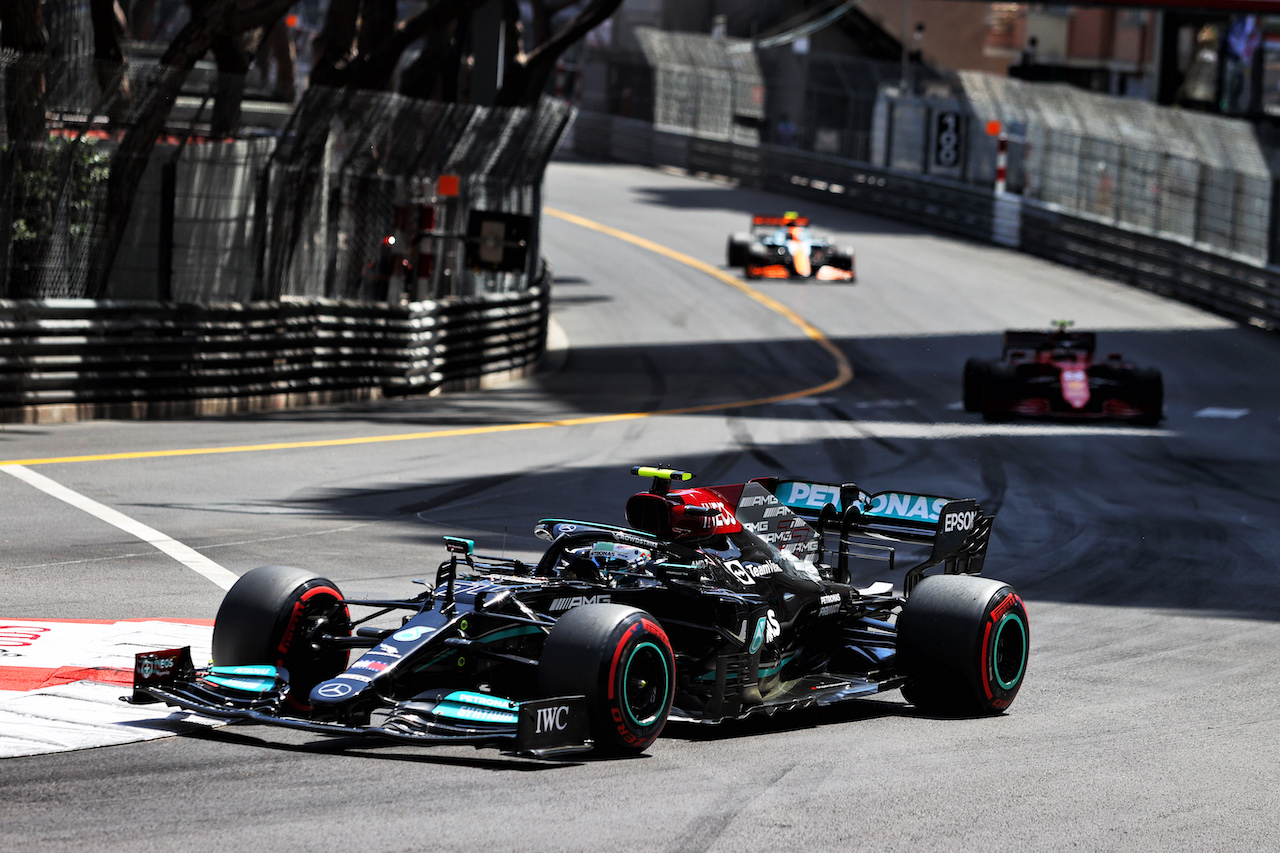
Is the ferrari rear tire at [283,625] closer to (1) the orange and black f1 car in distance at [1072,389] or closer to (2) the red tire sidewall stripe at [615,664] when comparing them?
(2) the red tire sidewall stripe at [615,664]

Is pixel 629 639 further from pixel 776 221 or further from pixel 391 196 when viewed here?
pixel 776 221

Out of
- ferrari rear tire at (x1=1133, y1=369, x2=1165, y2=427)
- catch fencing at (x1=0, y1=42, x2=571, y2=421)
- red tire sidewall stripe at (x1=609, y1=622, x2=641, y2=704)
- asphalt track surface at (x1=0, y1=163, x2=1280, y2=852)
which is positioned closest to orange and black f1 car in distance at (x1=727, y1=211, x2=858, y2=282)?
asphalt track surface at (x1=0, y1=163, x2=1280, y2=852)

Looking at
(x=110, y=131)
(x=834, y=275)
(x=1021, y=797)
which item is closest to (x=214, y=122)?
(x=110, y=131)

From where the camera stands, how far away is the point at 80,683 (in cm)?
845

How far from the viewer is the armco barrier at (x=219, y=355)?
1895 centimetres

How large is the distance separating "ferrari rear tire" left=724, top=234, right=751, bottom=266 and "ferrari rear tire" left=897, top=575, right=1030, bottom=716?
102 ft

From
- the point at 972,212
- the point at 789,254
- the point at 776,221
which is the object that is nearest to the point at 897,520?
the point at 776,221

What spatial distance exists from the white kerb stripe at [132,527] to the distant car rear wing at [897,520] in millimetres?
3913

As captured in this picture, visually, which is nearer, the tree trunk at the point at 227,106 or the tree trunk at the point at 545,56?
the tree trunk at the point at 227,106

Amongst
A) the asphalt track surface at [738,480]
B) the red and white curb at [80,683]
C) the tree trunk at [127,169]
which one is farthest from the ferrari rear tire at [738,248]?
the red and white curb at [80,683]

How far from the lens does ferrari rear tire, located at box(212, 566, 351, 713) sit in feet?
26.3

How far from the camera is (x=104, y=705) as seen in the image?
807 centimetres

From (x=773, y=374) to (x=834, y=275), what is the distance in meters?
10.3

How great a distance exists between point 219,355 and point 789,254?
20.5 metres
